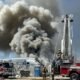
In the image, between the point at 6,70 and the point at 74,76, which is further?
the point at 6,70

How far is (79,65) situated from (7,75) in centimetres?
837

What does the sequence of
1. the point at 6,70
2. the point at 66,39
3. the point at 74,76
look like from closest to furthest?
1. the point at 74,76
2. the point at 6,70
3. the point at 66,39

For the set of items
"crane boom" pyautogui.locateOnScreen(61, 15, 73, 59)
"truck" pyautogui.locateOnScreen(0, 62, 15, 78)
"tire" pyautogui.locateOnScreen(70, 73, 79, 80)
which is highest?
"crane boom" pyautogui.locateOnScreen(61, 15, 73, 59)

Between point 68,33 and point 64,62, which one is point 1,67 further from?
point 68,33

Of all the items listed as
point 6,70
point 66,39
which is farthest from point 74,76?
point 66,39

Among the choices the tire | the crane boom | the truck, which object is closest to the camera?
the tire

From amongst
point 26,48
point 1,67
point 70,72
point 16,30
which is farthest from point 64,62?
point 16,30

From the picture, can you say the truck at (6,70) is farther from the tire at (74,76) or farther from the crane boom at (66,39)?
the crane boom at (66,39)

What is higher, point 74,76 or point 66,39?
point 66,39

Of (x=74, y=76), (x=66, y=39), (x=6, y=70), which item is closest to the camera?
(x=74, y=76)

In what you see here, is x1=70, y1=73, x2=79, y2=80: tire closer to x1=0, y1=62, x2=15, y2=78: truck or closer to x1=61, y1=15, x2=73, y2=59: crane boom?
x1=0, y1=62, x2=15, y2=78: truck

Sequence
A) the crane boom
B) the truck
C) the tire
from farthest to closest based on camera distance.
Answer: the crane boom, the truck, the tire

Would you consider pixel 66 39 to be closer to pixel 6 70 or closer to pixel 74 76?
pixel 6 70

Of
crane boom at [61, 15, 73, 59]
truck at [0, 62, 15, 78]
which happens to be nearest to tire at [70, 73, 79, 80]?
truck at [0, 62, 15, 78]
